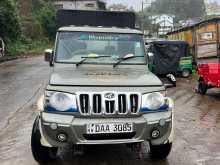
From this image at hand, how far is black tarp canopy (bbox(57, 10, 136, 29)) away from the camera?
41.3 ft

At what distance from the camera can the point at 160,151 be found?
259 inches

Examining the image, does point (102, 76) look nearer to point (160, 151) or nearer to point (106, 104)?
point (106, 104)

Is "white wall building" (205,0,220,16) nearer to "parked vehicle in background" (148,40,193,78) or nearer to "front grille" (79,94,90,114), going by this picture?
"parked vehicle in background" (148,40,193,78)

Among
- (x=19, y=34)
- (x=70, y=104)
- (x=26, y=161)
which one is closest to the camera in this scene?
(x=70, y=104)

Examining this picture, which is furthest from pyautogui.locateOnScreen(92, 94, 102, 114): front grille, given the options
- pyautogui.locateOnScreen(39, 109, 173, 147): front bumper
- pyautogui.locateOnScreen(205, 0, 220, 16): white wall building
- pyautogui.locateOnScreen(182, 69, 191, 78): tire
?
pyautogui.locateOnScreen(205, 0, 220, 16): white wall building

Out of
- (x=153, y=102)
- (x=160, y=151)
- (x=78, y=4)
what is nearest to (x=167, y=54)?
(x=160, y=151)

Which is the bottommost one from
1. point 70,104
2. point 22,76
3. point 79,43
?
point 22,76

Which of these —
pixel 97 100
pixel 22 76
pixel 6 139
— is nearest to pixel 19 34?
pixel 22 76

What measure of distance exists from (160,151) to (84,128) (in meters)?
1.45

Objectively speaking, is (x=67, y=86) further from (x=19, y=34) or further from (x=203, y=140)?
(x=19, y=34)

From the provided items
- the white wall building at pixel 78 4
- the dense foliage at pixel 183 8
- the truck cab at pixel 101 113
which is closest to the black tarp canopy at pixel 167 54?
the truck cab at pixel 101 113

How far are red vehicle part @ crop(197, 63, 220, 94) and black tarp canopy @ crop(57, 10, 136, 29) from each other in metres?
2.74

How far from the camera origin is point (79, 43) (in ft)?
24.8

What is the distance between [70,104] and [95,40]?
6.98 feet
